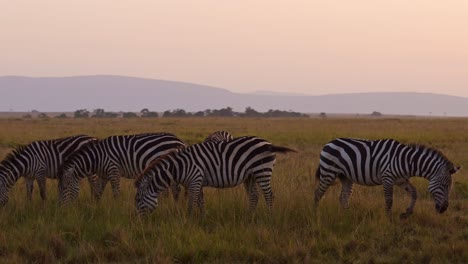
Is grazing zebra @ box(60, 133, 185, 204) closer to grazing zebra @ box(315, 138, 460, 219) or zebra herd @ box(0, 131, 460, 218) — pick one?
zebra herd @ box(0, 131, 460, 218)

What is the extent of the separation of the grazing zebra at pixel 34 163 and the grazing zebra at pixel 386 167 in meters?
4.32

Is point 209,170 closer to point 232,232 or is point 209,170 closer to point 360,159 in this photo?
point 232,232

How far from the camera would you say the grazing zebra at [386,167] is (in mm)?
8914

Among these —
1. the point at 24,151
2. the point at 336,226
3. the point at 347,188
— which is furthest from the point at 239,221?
the point at 24,151

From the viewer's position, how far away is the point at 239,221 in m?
8.61

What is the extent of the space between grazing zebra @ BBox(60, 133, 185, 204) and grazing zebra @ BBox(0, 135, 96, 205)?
463 millimetres

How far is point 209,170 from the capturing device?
894 centimetres

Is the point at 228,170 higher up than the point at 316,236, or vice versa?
the point at 228,170

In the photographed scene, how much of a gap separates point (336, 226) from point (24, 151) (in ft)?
17.2

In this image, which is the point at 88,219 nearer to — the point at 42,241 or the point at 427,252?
the point at 42,241

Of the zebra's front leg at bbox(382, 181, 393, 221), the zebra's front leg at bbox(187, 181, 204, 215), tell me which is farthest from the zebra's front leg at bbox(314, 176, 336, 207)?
the zebra's front leg at bbox(187, 181, 204, 215)

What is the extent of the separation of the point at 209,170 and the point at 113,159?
2016 millimetres

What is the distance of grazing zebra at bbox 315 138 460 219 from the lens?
8.91 meters

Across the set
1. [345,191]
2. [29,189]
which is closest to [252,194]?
[345,191]
